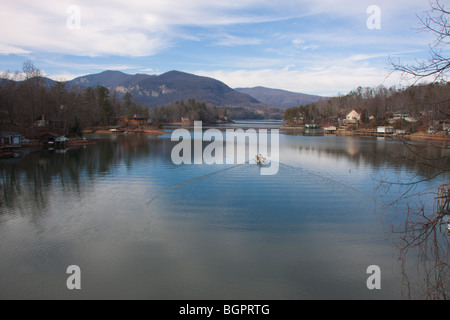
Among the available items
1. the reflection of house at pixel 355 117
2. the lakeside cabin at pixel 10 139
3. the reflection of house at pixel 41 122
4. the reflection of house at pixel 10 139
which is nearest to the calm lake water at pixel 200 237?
the lakeside cabin at pixel 10 139

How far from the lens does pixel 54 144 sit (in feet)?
143

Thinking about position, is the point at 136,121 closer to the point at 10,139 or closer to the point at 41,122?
the point at 41,122

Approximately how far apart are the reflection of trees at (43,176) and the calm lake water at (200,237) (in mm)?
162

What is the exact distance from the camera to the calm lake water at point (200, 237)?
8.07m

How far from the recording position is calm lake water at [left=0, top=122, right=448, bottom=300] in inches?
318

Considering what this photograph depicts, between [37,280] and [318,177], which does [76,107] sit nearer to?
[318,177]

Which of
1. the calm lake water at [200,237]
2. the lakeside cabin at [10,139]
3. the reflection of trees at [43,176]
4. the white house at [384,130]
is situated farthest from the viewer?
the white house at [384,130]

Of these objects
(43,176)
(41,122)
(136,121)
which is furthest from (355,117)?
(43,176)

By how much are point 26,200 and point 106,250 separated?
860cm

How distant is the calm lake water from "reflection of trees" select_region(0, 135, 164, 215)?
16 cm

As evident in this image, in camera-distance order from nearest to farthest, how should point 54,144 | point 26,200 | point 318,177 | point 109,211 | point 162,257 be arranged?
1. point 162,257
2. point 109,211
3. point 26,200
4. point 318,177
5. point 54,144

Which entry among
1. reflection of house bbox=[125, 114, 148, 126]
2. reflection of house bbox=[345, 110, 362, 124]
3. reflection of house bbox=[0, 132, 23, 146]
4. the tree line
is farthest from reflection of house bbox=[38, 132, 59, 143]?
reflection of house bbox=[345, 110, 362, 124]

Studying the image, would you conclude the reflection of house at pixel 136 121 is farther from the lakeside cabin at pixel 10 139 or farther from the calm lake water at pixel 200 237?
the calm lake water at pixel 200 237
